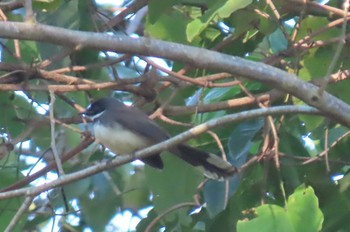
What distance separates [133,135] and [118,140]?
68 mm

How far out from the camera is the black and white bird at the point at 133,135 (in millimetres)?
4250

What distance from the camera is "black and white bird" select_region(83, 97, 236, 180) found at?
167 inches

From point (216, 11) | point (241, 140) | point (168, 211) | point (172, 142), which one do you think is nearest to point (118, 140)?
point (241, 140)

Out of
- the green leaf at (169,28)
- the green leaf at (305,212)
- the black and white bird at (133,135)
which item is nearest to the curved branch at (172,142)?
the green leaf at (305,212)

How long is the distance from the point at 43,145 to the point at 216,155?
178 cm

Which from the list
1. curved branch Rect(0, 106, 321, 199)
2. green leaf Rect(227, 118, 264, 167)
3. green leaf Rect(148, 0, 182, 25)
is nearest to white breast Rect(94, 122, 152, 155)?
green leaf Rect(227, 118, 264, 167)

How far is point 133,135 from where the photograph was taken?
4.81 m

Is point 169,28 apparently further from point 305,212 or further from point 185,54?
point 305,212

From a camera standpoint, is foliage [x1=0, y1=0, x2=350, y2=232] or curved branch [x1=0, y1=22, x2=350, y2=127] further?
foliage [x1=0, y1=0, x2=350, y2=232]

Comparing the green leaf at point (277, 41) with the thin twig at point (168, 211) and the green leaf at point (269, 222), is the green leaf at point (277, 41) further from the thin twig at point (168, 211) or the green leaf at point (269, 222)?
the green leaf at point (269, 222)

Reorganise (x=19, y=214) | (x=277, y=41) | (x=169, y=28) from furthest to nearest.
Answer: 1. (x=277, y=41)
2. (x=169, y=28)
3. (x=19, y=214)

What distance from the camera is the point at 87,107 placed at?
4.96 meters

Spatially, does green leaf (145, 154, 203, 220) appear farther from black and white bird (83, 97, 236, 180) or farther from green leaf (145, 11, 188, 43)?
green leaf (145, 11, 188, 43)

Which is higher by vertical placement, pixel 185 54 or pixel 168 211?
pixel 185 54
